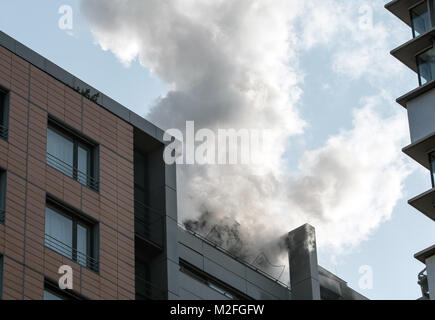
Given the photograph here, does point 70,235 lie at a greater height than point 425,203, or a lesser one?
greater

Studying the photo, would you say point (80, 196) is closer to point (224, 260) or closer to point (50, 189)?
point (50, 189)

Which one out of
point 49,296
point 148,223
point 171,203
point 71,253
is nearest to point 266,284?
point 171,203

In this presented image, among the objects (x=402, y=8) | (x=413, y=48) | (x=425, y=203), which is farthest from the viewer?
(x=402, y=8)

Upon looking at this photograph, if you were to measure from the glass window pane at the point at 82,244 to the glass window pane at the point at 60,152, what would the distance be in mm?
2093

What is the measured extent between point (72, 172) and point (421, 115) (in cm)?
1418

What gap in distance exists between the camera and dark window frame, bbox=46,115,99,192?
43531mm

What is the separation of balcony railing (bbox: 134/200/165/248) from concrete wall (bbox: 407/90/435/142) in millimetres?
14999

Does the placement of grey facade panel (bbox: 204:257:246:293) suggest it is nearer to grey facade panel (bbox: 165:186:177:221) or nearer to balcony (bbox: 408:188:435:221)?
grey facade panel (bbox: 165:186:177:221)

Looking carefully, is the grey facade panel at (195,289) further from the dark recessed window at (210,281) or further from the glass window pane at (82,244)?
the glass window pane at (82,244)

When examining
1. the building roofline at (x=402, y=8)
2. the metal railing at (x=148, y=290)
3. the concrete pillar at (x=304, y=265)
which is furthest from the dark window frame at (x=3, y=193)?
the concrete pillar at (x=304, y=265)

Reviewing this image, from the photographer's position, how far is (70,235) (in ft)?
138

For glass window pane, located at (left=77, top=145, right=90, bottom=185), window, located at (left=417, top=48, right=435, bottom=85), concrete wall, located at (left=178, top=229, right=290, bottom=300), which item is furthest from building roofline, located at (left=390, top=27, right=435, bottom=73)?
concrete wall, located at (left=178, top=229, right=290, bottom=300)

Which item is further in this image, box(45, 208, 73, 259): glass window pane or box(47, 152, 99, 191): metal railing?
box(47, 152, 99, 191): metal railing
